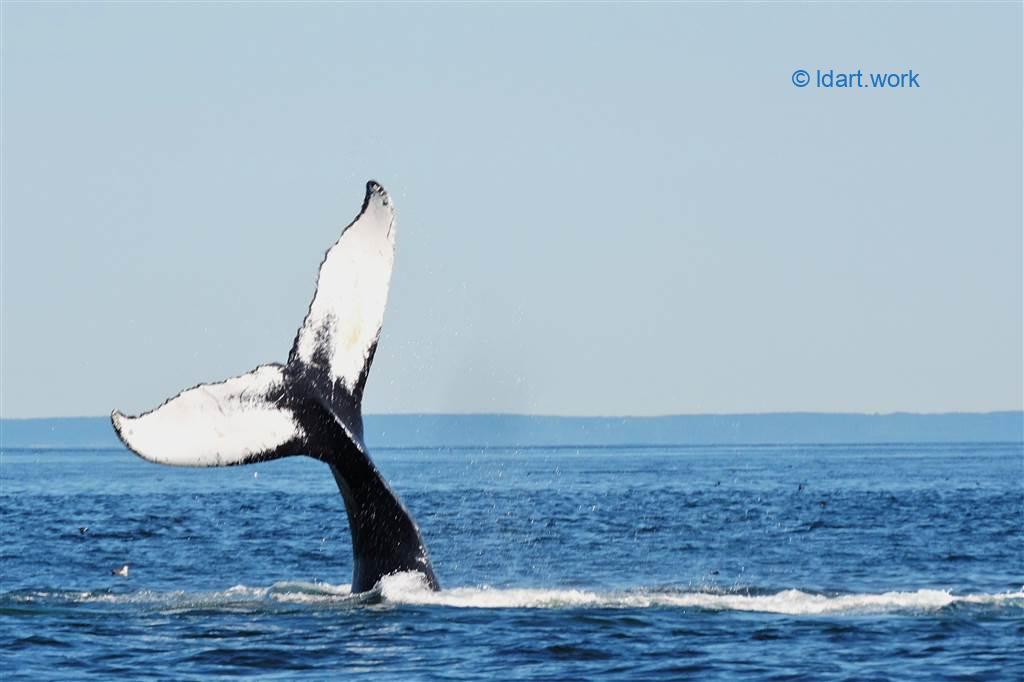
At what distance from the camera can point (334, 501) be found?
45.4 metres

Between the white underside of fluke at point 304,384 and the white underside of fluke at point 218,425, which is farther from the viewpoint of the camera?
the white underside of fluke at point 304,384

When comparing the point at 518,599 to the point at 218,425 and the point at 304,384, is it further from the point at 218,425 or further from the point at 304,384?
the point at 218,425

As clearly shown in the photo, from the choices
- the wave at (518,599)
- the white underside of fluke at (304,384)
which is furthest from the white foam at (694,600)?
the white underside of fluke at (304,384)

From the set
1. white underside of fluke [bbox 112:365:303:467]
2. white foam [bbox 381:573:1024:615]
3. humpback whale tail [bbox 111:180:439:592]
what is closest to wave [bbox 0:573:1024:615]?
white foam [bbox 381:573:1024:615]

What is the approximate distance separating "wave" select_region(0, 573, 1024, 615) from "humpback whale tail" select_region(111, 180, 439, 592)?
51.7 inches

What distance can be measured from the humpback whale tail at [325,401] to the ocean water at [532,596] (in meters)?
1.31

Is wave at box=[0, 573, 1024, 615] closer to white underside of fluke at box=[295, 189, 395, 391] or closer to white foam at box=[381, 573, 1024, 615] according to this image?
white foam at box=[381, 573, 1024, 615]

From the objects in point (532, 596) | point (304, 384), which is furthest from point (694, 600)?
point (304, 384)

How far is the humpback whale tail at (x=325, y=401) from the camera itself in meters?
13.1

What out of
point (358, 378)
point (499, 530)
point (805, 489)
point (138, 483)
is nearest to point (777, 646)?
point (358, 378)

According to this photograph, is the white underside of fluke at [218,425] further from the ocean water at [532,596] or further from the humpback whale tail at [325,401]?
the ocean water at [532,596]

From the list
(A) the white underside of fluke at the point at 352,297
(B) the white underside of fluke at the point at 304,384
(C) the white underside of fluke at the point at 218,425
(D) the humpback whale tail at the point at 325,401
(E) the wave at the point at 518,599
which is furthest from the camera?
(E) the wave at the point at 518,599

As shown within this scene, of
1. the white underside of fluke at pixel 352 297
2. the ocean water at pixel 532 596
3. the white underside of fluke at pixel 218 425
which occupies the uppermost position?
the white underside of fluke at pixel 352 297

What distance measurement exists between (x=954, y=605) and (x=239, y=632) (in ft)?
22.7
